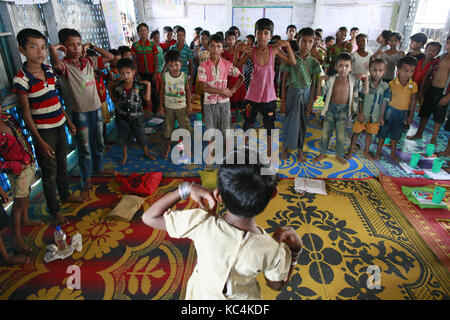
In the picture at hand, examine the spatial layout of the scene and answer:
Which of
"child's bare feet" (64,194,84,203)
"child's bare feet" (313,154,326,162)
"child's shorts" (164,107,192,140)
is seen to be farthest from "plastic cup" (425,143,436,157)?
"child's bare feet" (64,194,84,203)

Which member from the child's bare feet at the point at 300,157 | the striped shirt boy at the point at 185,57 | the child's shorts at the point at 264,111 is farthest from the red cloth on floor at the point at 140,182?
the striped shirt boy at the point at 185,57

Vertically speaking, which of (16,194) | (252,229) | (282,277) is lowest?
(16,194)

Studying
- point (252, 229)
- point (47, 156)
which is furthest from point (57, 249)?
point (252, 229)

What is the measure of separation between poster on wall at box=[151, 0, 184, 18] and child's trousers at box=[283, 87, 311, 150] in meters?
6.75

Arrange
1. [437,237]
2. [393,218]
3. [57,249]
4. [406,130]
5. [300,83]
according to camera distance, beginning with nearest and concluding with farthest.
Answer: [57,249]
[437,237]
[393,218]
[300,83]
[406,130]

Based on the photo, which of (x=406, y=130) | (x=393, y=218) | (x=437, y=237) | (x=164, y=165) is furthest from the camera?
(x=406, y=130)

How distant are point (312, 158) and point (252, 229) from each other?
334 centimetres

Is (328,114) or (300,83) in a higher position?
(300,83)

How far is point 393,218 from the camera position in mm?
2994

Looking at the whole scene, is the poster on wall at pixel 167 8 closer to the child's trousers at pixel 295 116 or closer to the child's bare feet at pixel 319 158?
the child's trousers at pixel 295 116

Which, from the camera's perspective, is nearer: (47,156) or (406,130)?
(47,156)

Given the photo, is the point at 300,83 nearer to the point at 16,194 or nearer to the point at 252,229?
the point at 252,229

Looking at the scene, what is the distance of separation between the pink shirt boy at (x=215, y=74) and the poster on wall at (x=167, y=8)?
6476 millimetres
